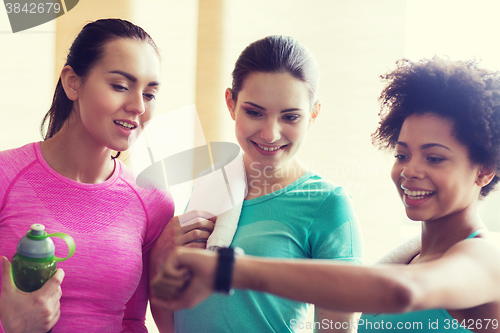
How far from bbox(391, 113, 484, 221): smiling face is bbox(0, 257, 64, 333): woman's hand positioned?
2.27ft

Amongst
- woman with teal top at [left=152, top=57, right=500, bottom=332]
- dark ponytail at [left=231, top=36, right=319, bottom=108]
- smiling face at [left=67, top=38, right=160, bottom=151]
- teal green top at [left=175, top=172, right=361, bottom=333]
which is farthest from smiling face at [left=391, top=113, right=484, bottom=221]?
smiling face at [left=67, top=38, right=160, bottom=151]

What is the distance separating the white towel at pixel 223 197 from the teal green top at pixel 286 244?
40 millimetres

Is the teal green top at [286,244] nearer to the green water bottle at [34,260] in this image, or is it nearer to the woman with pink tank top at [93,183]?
the woman with pink tank top at [93,183]

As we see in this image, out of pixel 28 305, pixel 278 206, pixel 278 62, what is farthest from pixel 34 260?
pixel 278 62

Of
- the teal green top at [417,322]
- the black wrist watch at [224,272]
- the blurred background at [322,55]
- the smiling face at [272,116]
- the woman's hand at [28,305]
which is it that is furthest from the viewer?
the blurred background at [322,55]

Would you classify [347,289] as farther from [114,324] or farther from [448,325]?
[114,324]

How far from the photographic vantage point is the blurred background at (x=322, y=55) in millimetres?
1508

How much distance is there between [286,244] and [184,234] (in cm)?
24

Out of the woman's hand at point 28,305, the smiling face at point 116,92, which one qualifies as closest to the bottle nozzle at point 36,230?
the woman's hand at point 28,305

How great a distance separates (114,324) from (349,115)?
1081 millimetres

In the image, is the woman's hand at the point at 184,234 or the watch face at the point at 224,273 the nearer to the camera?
the watch face at the point at 224,273

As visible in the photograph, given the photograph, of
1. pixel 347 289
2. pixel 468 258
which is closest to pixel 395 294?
pixel 347 289

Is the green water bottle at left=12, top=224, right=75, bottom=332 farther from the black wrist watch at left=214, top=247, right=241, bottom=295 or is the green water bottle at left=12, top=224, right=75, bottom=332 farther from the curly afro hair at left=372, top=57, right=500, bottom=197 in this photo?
the curly afro hair at left=372, top=57, right=500, bottom=197

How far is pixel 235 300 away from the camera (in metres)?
0.92
